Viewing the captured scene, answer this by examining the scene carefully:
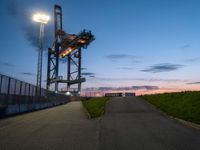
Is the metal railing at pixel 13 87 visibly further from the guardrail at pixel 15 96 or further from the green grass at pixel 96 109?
the green grass at pixel 96 109

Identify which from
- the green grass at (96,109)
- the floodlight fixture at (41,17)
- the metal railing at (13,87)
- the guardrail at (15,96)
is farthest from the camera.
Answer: the floodlight fixture at (41,17)

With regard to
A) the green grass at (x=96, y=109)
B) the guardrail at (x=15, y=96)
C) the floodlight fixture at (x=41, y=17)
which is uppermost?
the floodlight fixture at (x=41, y=17)

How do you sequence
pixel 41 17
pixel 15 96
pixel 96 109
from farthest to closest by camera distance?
pixel 41 17 → pixel 96 109 → pixel 15 96

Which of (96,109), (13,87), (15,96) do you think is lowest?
(96,109)

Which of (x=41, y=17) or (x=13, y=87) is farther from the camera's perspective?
(x=41, y=17)

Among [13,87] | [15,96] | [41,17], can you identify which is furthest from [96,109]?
[41,17]

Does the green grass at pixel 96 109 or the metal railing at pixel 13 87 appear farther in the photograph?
the green grass at pixel 96 109

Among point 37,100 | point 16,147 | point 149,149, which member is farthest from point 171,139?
point 37,100

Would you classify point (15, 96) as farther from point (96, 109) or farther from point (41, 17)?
point (41, 17)

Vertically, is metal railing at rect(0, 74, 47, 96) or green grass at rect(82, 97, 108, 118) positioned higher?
metal railing at rect(0, 74, 47, 96)

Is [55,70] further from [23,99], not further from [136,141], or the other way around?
[136,141]

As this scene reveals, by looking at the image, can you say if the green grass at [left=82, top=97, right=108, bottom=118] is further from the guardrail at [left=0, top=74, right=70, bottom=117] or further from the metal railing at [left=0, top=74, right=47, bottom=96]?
the metal railing at [left=0, top=74, right=47, bottom=96]

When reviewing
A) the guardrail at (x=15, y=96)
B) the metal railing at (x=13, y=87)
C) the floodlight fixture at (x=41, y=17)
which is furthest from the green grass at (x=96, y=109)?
the floodlight fixture at (x=41, y=17)

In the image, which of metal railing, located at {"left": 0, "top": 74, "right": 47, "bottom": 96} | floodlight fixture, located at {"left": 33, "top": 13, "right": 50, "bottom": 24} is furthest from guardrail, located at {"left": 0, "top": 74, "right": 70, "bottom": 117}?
floodlight fixture, located at {"left": 33, "top": 13, "right": 50, "bottom": 24}
